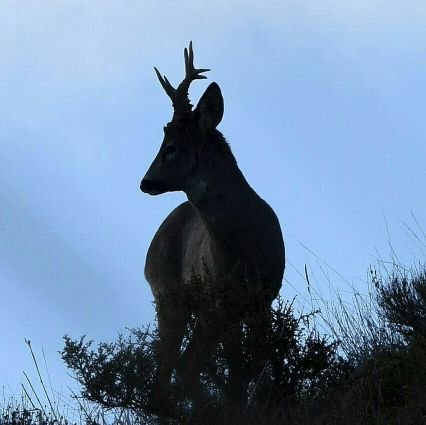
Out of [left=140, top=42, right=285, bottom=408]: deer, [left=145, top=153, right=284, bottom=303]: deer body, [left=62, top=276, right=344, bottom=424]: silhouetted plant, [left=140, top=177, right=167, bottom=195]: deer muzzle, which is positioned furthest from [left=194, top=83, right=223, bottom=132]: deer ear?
[left=62, top=276, right=344, bottom=424]: silhouetted plant

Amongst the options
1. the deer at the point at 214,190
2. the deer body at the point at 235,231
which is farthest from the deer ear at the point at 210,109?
the deer body at the point at 235,231

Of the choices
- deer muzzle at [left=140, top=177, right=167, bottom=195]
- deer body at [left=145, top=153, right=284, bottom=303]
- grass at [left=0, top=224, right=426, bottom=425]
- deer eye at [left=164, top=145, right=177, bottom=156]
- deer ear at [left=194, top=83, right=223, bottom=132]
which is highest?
deer ear at [left=194, top=83, right=223, bottom=132]

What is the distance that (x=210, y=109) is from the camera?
9938 mm

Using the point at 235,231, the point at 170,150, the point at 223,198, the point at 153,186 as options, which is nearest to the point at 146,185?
the point at 153,186

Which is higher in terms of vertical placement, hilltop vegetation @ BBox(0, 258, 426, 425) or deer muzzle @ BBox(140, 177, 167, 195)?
deer muzzle @ BBox(140, 177, 167, 195)

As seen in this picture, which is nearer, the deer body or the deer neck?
the deer body

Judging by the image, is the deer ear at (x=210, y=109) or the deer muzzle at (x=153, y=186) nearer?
the deer muzzle at (x=153, y=186)

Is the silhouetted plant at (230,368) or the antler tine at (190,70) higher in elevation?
the antler tine at (190,70)

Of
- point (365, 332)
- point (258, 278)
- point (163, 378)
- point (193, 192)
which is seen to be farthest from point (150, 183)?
point (163, 378)

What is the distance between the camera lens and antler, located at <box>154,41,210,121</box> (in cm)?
981

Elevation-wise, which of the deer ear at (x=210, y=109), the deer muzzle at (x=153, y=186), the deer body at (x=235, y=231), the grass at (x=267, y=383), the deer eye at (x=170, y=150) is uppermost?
the deer ear at (x=210, y=109)

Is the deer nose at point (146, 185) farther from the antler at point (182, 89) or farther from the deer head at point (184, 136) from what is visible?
the antler at point (182, 89)

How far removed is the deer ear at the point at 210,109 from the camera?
988cm

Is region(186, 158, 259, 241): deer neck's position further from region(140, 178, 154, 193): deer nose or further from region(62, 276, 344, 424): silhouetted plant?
region(62, 276, 344, 424): silhouetted plant
